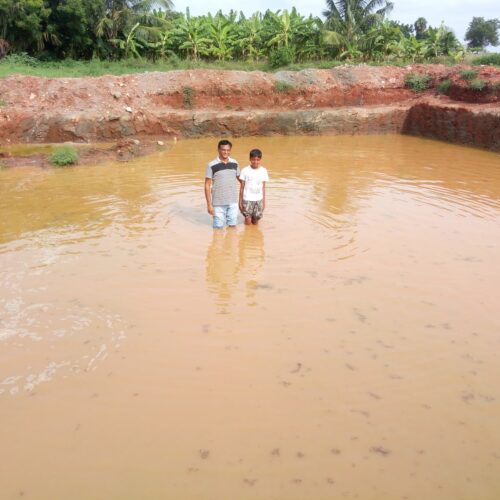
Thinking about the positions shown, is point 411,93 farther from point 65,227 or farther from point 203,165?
point 65,227

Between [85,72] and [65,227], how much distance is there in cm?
1748

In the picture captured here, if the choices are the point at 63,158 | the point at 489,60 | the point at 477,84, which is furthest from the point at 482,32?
the point at 63,158

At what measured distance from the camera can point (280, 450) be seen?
3.10 m

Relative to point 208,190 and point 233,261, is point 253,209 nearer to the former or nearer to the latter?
point 208,190

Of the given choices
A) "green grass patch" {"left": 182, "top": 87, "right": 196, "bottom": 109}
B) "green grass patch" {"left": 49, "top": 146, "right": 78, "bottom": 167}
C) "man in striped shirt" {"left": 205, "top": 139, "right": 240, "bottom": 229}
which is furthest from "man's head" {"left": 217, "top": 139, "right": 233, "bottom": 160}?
"green grass patch" {"left": 182, "top": 87, "right": 196, "bottom": 109}

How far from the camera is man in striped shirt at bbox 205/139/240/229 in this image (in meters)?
6.27

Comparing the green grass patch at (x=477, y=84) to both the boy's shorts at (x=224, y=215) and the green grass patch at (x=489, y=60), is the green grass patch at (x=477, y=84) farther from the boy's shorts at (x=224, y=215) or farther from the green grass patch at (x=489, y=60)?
the boy's shorts at (x=224, y=215)

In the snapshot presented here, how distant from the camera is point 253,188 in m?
6.71

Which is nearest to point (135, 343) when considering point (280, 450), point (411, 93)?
point (280, 450)

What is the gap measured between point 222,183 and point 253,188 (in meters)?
0.53

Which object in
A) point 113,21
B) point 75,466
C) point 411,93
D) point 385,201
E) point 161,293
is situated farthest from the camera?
point 113,21

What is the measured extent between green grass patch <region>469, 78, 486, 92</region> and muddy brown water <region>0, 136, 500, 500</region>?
11171 mm

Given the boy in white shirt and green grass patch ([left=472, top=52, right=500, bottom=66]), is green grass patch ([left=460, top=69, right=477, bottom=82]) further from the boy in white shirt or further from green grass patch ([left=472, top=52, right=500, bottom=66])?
the boy in white shirt

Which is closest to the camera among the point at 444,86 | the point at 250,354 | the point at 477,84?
A: the point at 250,354
